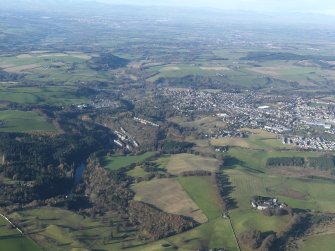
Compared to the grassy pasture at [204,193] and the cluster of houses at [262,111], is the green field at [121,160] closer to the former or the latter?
the grassy pasture at [204,193]

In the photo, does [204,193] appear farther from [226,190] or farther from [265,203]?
[265,203]

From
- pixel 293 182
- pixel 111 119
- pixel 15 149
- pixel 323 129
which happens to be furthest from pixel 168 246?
pixel 323 129

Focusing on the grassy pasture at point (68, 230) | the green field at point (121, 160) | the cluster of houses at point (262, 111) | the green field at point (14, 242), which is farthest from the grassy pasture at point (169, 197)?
the cluster of houses at point (262, 111)

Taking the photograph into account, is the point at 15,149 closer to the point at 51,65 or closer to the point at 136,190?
the point at 136,190

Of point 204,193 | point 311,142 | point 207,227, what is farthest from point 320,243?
point 311,142

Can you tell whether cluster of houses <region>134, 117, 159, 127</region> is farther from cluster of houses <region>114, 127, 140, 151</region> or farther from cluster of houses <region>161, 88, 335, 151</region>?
cluster of houses <region>161, 88, 335, 151</region>

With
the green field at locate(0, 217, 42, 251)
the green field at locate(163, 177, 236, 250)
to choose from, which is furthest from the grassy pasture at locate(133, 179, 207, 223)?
the green field at locate(0, 217, 42, 251)
